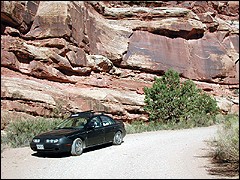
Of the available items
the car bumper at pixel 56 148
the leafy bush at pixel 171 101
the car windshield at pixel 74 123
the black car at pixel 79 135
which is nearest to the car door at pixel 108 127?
the black car at pixel 79 135

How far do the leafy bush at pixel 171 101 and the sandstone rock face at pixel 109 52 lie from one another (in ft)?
6.42

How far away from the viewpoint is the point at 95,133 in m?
10.8

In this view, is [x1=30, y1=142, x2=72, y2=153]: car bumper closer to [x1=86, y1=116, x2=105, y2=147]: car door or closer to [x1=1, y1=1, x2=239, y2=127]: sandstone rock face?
[x1=86, y1=116, x2=105, y2=147]: car door

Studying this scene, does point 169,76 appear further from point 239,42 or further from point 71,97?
point 239,42

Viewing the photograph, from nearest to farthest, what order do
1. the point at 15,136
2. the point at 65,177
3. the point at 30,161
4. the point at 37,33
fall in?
the point at 65,177, the point at 30,161, the point at 15,136, the point at 37,33

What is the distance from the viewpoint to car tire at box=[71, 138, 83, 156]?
970 cm

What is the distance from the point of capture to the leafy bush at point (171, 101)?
2188 cm

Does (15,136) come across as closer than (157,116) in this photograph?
Yes

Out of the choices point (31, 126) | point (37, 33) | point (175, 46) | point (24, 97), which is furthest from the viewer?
point (175, 46)

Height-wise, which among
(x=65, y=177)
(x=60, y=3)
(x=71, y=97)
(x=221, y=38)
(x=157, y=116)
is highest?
(x=60, y=3)

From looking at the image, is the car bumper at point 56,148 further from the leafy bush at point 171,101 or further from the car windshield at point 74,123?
the leafy bush at point 171,101

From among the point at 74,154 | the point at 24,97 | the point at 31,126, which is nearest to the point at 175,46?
the point at 24,97

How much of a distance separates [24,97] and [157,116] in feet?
32.1

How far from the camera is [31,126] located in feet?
45.1
